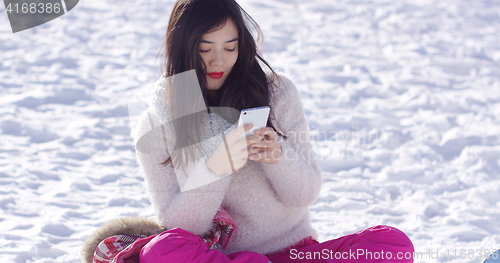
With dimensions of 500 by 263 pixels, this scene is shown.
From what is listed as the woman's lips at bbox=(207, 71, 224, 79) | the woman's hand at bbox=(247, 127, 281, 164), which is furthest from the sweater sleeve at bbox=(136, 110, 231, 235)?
the woman's lips at bbox=(207, 71, 224, 79)

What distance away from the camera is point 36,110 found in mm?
3344

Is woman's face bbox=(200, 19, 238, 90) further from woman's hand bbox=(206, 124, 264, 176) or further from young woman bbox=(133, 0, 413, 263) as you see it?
woman's hand bbox=(206, 124, 264, 176)

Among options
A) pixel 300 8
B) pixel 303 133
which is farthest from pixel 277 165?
pixel 300 8

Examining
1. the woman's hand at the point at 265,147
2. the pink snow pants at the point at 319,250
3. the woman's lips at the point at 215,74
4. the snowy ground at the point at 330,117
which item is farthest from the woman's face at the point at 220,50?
the pink snow pants at the point at 319,250

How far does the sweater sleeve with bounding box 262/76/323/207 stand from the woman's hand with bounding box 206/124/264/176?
4.7 inches

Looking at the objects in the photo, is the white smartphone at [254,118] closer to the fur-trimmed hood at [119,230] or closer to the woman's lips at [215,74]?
the woman's lips at [215,74]

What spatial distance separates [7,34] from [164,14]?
1862 millimetres

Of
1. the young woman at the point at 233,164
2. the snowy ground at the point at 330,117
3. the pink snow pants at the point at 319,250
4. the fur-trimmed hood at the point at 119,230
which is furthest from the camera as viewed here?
the snowy ground at the point at 330,117

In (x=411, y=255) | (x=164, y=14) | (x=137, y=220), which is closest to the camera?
(x=411, y=255)

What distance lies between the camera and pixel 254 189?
1493mm

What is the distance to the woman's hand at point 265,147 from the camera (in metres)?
1.30

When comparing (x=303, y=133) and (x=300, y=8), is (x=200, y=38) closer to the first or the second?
(x=303, y=133)

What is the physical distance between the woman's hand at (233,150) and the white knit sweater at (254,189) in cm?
6

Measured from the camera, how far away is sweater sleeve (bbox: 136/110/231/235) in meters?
1.35
